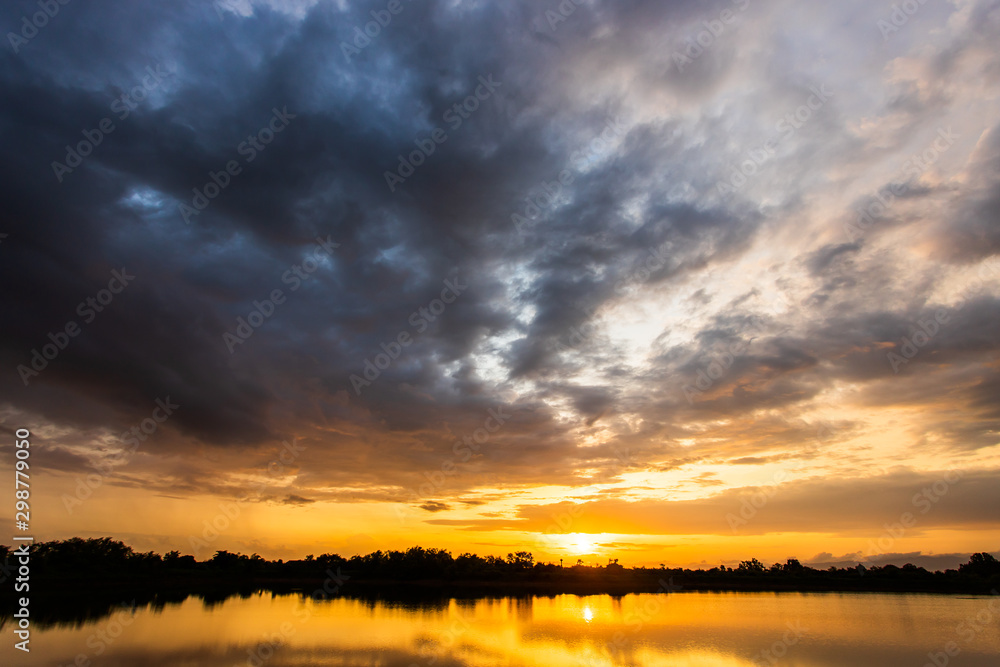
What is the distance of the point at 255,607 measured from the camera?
61.4m

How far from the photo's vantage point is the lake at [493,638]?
1206 inches

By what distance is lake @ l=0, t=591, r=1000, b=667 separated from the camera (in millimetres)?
30641

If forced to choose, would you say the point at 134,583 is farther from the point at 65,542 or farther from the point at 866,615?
the point at 866,615

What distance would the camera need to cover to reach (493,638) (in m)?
39.3

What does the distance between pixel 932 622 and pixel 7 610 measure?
101m

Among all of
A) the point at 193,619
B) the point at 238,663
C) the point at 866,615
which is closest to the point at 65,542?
the point at 193,619

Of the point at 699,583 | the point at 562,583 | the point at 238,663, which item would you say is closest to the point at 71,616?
the point at 238,663

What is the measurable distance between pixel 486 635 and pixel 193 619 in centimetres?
3044

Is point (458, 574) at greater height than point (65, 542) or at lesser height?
lesser

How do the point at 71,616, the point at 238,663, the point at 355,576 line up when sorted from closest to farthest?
1. the point at 238,663
2. the point at 71,616
3. the point at 355,576

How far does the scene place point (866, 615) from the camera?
206 ft

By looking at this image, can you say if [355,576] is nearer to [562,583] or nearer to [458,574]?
[458,574]

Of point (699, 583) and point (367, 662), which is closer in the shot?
point (367, 662)

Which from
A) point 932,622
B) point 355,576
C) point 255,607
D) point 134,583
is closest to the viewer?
point 932,622
